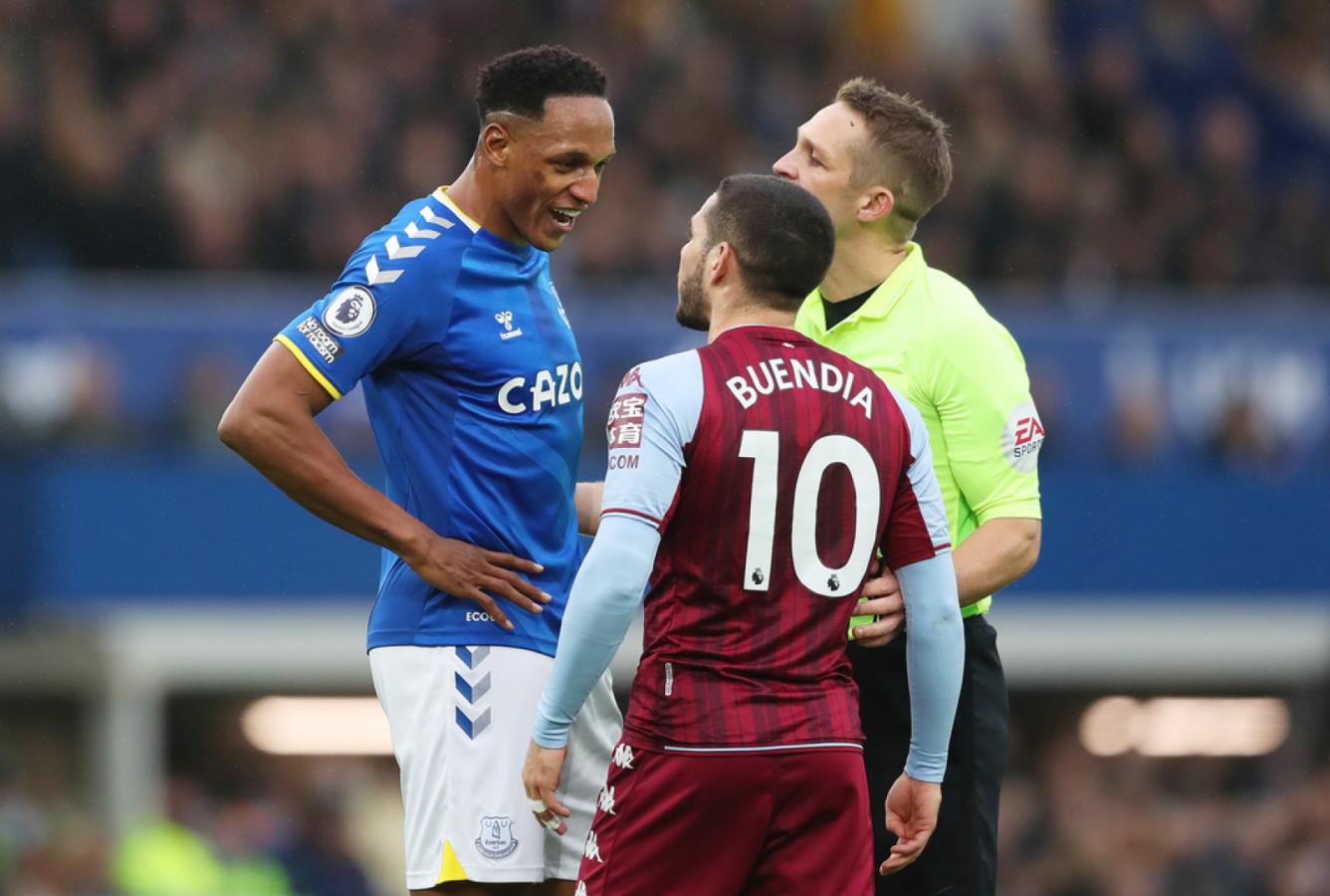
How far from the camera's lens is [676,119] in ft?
52.5

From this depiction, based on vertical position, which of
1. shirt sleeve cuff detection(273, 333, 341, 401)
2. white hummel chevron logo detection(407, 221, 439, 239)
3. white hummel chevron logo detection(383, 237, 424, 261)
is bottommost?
shirt sleeve cuff detection(273, 333, 341, 401)

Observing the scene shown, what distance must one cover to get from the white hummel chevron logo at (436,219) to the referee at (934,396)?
32.4 inches

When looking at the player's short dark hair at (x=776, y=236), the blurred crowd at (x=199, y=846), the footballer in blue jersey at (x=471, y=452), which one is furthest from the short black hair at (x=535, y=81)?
the blurred crowd at (x=199, y=846)

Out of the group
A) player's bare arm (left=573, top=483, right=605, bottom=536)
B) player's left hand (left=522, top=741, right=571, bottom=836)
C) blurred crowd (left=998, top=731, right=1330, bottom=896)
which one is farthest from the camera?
blurred crowd (left=998, top=731, right=1330, bottom=896)

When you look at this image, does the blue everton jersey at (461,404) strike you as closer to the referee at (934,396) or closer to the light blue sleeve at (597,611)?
the light blue sleeve at (597,611)

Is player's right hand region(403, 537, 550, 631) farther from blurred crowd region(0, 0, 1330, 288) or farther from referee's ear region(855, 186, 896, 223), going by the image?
blurred crowd region(0, 0, 1330, 288)

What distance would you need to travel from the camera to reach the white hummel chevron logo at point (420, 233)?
4.79m

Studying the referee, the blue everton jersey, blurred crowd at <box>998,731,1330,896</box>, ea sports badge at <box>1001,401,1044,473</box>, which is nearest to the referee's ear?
the referee

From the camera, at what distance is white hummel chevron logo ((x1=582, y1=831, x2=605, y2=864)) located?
4.35 meters

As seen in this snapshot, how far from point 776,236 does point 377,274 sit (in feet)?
3.06

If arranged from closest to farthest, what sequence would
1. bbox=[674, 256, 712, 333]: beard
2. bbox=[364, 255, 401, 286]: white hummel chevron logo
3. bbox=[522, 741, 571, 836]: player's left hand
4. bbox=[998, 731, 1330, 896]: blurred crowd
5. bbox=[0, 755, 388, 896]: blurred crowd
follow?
bbox=[522, 741, 571, 836]: player's left hand < bbox=[674, 256, 712, 333]: beard < bbox=[364, 255, 401, 286]: white hummel chevron logo < bbox=[0, 755, 388, 896]: blurred crowd < bbox=[998, 731, 1330, 896]: blurred crowd

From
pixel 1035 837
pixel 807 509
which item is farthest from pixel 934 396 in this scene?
pixel 1035 837

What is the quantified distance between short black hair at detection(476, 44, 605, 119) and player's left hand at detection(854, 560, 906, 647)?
1.30 metres

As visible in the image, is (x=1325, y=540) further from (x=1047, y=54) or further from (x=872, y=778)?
(x=872, y=778)
